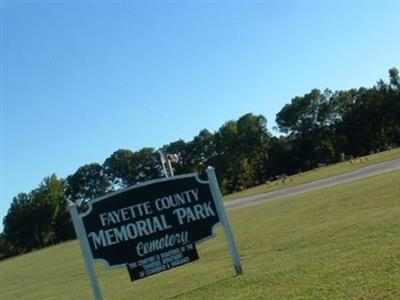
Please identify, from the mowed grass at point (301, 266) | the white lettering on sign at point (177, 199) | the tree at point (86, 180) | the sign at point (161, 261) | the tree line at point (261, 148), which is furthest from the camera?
the tree at point (86, 180)

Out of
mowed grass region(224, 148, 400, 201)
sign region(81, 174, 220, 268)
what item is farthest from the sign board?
mowed grass region(224, 148, 400, 201)

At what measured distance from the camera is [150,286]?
37.0ft

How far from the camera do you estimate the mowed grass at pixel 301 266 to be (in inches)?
278

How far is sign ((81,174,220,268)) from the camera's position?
8.28 m

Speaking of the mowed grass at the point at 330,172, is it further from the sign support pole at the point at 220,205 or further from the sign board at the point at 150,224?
the sign board at the point at 150,224

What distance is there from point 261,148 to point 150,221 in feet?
326

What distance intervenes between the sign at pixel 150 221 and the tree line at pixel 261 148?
86841 millimetres

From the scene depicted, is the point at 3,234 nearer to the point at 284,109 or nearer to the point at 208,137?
the point at 208,137

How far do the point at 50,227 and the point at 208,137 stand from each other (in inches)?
1262

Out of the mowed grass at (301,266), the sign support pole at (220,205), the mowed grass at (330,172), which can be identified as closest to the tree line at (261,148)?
the mowed grass at (330,172)

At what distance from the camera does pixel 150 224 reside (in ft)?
28.1

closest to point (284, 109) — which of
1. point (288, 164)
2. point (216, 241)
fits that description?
point (288, 164)

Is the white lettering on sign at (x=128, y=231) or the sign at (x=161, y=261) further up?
the white lettering on sign at (x=128, y=231)

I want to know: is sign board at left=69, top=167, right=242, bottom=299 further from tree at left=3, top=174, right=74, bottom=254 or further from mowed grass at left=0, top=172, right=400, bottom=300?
tree at left=3, top=174, right=74, bottom=254
